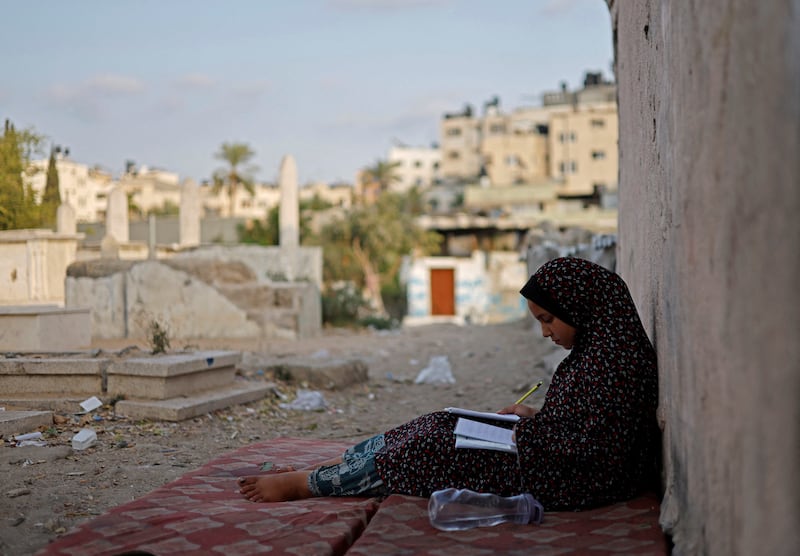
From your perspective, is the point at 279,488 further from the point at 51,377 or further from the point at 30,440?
the point at 51,377

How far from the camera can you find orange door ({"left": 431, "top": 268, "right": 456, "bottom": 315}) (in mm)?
30953

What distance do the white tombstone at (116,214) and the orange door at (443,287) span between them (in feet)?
47.4

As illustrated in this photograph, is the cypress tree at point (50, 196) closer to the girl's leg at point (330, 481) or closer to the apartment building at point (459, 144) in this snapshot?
the girl's leg at point (330, 481)

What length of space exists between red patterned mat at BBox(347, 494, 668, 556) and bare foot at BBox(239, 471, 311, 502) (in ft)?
1.76

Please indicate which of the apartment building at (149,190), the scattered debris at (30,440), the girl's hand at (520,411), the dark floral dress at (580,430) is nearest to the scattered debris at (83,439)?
the scattered debris at (30,440)

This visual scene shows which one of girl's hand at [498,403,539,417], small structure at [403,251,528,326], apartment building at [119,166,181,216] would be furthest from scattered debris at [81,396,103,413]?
apartment building at [119,166,181,216]

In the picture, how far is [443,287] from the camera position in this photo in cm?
3103

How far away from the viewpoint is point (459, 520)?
2828 millimetres

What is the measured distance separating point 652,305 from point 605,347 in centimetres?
71

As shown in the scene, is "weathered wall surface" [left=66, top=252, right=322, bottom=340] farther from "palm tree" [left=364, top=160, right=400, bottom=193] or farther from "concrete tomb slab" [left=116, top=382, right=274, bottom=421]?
"palm tree" [left=364, top=160, right=400, bottom=193]

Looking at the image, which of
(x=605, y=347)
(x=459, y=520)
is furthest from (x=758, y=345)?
(x=459, y=520)

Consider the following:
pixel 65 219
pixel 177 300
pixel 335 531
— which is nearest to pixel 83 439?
pixel 335 531

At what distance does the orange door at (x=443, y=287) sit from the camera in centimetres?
3095

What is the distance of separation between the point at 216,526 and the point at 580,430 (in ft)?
4.76
